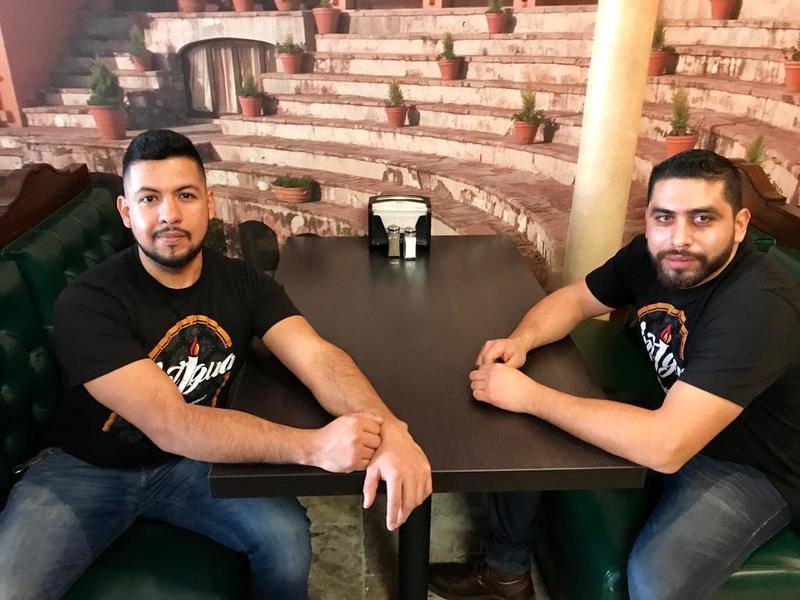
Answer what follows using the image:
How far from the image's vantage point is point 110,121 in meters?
4.88

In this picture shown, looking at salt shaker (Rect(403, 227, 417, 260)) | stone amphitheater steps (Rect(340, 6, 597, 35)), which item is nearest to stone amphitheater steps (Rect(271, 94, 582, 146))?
stone amphitheater steps (Rect(340, 6, 597, 35))

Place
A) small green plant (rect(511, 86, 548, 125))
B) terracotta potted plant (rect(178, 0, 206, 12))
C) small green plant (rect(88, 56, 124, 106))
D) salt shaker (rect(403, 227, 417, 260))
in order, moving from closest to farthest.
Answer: salt shaker (rect(403, 227, 417, 260))
small green plant (rect(511, 86, 548, 125))
small green plant (rect(88, 56, 124, 106))
terracotta potted plant (rect(178, 0, 206, 12))

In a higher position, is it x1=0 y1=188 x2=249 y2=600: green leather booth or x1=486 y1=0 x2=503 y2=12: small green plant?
x1=486 y1=0 x2=503 y2=12: small green plant

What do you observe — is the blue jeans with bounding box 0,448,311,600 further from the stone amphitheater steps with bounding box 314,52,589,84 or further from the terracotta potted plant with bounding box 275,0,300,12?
the terracotta potted plant with bounding box 275,0,300,12

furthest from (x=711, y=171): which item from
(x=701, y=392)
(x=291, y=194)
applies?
(x=291, y=194)

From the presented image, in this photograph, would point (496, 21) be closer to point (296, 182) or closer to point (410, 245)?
point (296, 182)

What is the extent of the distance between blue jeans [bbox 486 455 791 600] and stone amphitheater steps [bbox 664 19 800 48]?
12.5 feet

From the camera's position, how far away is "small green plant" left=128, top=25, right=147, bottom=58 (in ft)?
15.9

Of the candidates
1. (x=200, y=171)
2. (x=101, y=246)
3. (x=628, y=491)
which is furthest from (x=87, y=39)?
(x=628, y=491)

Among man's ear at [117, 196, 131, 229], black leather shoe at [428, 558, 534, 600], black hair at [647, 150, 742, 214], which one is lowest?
black leather shoe at [428, 558, 534, 600]

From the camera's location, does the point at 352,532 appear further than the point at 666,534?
Yes

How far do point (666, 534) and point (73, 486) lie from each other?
1.42 metres

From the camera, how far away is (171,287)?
1.61m

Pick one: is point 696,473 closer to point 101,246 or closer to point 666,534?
point 666,534
